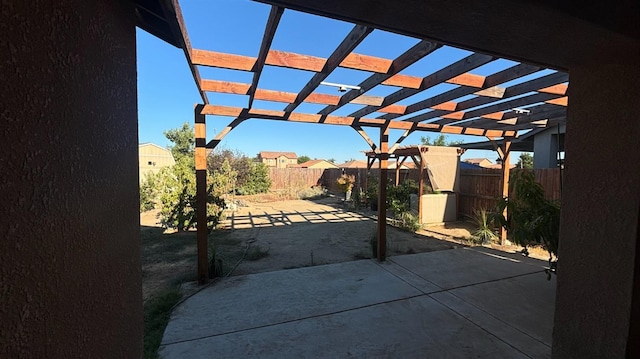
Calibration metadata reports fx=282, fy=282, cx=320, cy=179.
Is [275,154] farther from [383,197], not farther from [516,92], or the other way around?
[516,92]

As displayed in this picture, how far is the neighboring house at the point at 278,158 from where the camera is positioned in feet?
135

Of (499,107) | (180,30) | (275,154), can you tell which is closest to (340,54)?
(180,30)

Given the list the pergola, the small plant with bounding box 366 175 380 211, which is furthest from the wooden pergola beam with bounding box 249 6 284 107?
the small plant with bounding box 366 175 380 211

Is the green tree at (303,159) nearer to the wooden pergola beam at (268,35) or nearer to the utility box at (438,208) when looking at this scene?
the utility box at (438,208)

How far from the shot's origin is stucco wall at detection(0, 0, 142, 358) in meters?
0.50

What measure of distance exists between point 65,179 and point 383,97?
385cm

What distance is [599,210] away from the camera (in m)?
1.35

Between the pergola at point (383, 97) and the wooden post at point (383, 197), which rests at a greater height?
the pergola at point (383, 97)

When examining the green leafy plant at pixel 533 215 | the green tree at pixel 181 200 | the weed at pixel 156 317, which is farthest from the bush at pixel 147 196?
the green leafy plant at pixel 533 215

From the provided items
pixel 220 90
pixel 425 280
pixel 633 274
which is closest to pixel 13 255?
pixel 633 274

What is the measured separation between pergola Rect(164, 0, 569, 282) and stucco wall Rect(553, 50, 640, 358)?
2.73 ft

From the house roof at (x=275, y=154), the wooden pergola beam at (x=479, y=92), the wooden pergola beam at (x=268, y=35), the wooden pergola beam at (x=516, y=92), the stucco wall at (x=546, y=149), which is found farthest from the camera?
the house roof at (x=275, y=154)

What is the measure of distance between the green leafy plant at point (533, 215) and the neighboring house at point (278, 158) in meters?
37.2

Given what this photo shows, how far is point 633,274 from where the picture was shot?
123 cm
